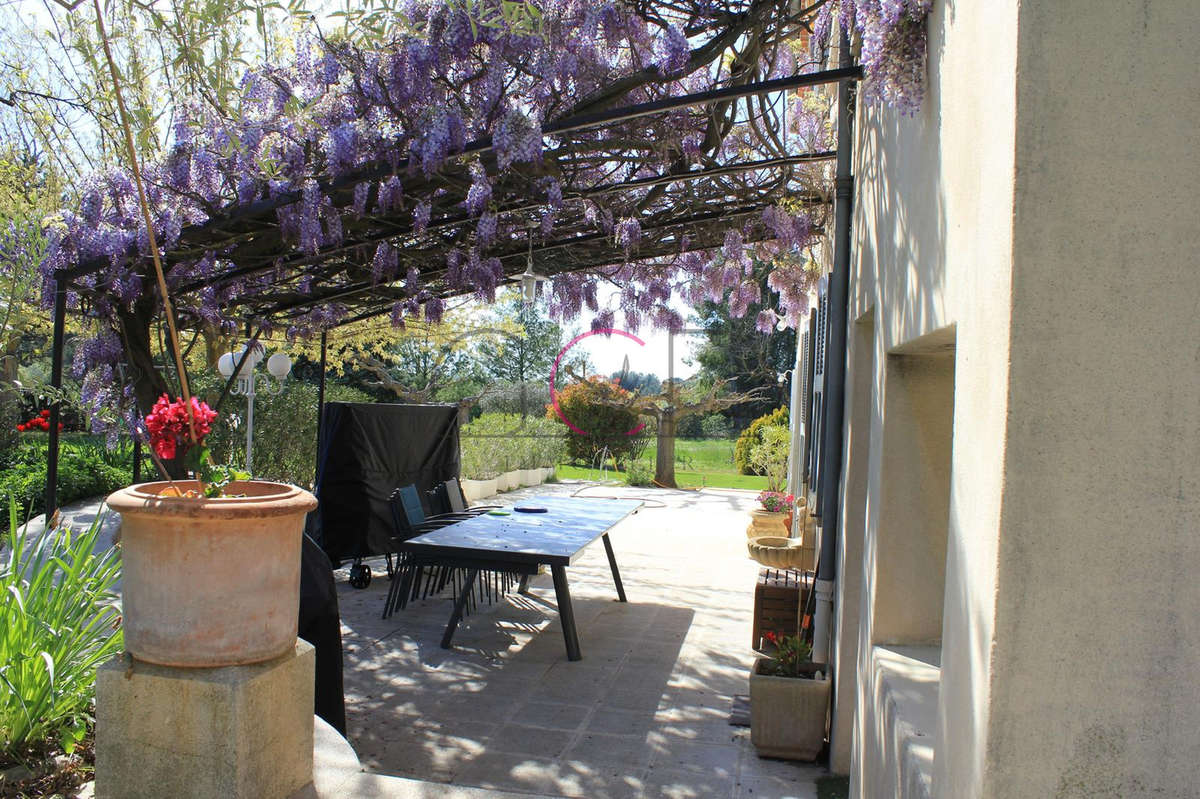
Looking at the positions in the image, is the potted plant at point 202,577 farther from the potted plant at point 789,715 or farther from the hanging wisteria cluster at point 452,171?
the potted plant at point 789,715

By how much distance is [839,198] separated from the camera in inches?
179

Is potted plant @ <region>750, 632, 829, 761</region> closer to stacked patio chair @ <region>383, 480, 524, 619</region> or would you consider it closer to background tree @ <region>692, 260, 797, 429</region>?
stacked patio chair @ <region>383, 480, 524, 619</region>

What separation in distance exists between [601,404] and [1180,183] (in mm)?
17419

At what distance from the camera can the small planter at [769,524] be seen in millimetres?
8125

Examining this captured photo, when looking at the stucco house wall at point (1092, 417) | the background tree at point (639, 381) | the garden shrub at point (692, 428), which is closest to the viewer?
the stucco house wall at point (1092, 417)

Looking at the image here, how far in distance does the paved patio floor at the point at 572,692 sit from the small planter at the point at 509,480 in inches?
259

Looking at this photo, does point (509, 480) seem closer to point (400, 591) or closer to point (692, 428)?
point (400, 591)

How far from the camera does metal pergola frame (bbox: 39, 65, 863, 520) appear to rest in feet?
12.0

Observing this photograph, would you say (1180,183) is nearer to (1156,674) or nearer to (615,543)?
(1156,674)

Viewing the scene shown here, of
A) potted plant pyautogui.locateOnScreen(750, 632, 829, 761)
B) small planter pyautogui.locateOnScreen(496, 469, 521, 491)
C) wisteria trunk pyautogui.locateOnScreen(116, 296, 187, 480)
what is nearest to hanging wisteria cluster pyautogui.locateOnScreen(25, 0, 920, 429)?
wisteria trunk pyautogui.locateOnScreen(116, 296, 187, 480)

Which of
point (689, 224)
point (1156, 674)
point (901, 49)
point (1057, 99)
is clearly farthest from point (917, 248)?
point (689, 224)

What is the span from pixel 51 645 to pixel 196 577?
2.18ft

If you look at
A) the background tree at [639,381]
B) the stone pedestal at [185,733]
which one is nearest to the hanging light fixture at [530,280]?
the stone pedestal at [185,733]

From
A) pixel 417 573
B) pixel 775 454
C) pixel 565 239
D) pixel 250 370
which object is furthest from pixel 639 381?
pixel 417 573
